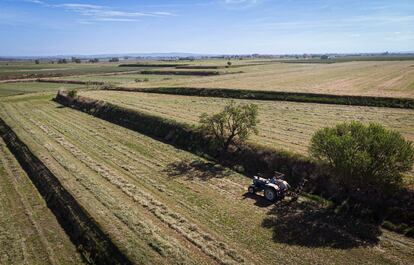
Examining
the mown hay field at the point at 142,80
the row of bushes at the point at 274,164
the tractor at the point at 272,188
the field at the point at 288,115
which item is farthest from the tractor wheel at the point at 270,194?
the mown hay field at the point at 142,80

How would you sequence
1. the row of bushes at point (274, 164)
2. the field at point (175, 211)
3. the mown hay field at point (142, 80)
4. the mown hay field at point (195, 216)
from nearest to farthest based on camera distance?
the mown hay field at point (195, 216)
the field at point (175, 211)
the row of bushes at point (274, 164)
the mown hay field at point (142, 80)

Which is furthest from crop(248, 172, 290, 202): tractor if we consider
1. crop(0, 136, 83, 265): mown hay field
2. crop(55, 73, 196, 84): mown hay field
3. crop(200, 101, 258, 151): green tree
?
crop(55, 73, 196, 84): mown hay field

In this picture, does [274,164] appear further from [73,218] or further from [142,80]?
[142,80]

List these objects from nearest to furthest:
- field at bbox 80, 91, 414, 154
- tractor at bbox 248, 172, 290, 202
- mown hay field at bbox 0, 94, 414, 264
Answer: mown hay field at bbox 0, 94, 414, 264, tractor at bbox 248, 172, 290, 202, field at bbox 80, 91, 414, 154

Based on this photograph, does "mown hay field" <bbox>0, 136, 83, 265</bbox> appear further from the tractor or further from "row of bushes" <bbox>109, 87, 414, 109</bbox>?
"row of bushes" <bbox>109, 87, 414, 109</bbox>

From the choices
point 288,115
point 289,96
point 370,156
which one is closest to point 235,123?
point 370,156

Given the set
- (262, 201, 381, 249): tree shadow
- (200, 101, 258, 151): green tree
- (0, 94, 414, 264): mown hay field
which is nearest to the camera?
(0, 94, 414, 264): mown hay field

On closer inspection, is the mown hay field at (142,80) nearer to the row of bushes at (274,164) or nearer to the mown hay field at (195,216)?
the row of bushes at (274,164)
